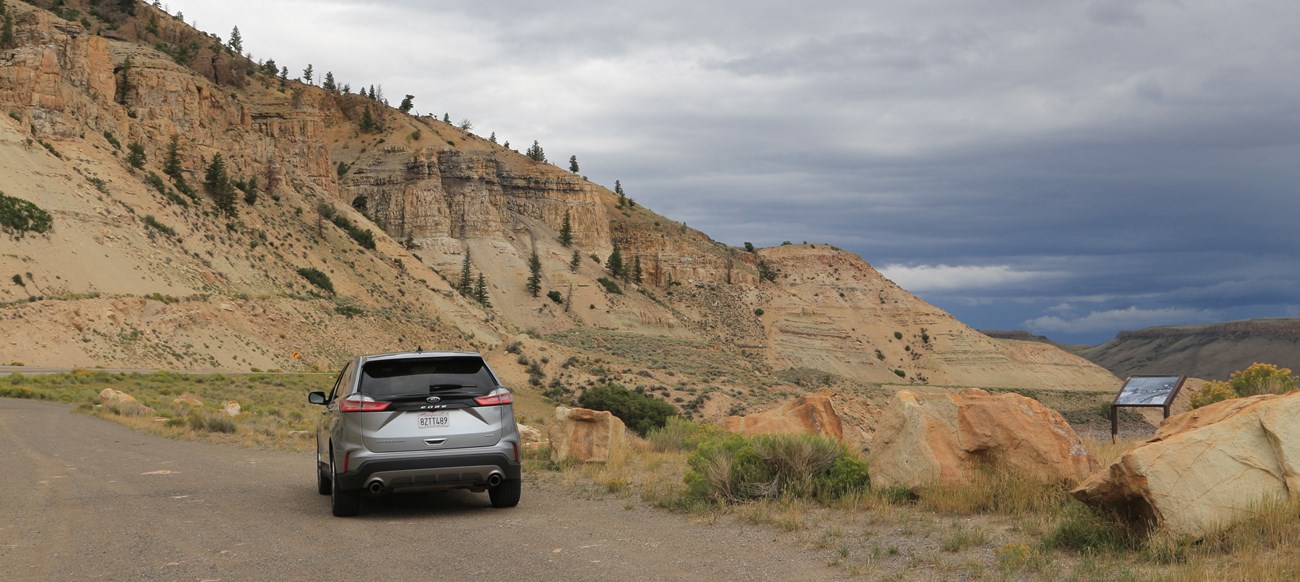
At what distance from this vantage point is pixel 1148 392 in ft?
60.1

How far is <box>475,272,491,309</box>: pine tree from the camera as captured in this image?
96.2 meters

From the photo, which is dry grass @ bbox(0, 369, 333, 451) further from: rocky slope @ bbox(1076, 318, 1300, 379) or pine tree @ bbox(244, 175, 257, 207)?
rocky slope @ bbox(1076, 318, 1300, 379)

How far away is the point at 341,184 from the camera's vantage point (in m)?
112

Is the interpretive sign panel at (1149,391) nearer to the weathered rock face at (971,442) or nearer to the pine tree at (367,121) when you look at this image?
the weathered rock face at (971,442)

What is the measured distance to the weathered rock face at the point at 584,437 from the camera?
16484 millimetres

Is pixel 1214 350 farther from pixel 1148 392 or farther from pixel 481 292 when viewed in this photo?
pixel 1148 392

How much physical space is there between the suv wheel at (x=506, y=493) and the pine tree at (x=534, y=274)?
3716 inches

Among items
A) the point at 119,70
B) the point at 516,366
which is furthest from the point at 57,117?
the point at 516,366

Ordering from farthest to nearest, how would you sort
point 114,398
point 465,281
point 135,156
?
1. point 465,281
2. point 135,156
3. point 114,398

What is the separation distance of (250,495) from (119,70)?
3276 inches

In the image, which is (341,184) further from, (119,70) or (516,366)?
(516,366)

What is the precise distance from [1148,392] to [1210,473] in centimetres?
1166

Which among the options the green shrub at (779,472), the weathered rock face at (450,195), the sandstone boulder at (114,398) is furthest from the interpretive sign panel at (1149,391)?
the weathered rock face at (450,195)

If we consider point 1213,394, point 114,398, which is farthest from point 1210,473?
point 114,398
